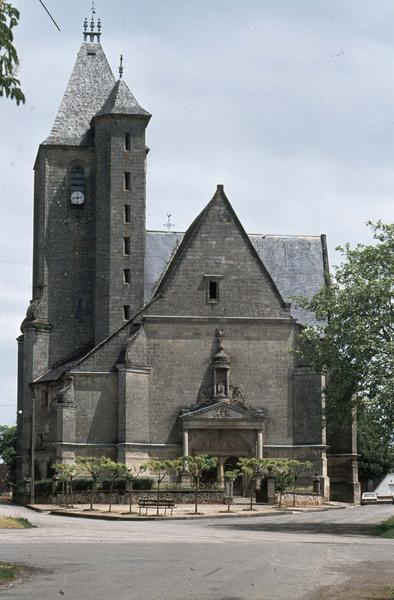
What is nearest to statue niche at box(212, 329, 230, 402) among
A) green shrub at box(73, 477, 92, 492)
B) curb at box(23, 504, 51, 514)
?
green shrub at box(73, 477, 92, 492)

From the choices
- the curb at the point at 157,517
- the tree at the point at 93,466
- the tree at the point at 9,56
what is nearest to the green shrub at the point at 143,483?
the tree at the point at 93,466

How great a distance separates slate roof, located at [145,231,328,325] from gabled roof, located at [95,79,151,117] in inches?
293

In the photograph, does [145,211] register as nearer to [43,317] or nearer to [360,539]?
[43,317]

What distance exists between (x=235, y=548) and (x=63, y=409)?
39.4 meters

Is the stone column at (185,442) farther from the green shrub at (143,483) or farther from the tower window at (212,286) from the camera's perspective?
the tower window at (212,286)

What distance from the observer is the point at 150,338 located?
6762 cm

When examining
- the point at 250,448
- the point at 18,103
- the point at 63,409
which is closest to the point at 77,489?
the point at 63,409

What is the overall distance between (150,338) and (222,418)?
233 inches

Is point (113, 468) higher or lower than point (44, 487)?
higher

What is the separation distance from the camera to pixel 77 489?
61062 millimetres

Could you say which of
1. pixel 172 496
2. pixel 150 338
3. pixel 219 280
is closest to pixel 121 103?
pixel 219 280

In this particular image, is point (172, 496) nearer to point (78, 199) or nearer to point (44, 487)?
point (44, 487)

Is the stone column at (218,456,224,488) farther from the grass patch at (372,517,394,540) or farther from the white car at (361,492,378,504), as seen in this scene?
the grass patch at (372,517,394,540)

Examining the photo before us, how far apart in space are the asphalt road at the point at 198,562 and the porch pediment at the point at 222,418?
26734 millimetres
